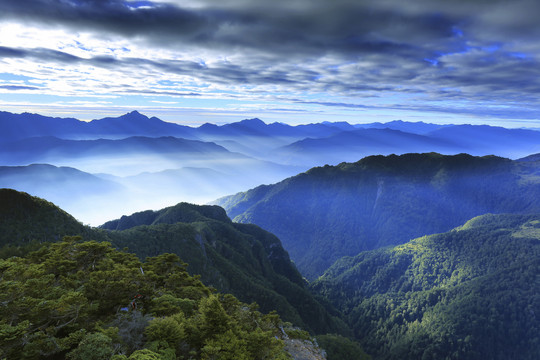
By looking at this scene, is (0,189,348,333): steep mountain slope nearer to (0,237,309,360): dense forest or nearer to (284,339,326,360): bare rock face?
(0,237,309,360): dense forest

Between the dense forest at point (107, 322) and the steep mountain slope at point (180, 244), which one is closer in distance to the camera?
the dense forest at point (107, 322)

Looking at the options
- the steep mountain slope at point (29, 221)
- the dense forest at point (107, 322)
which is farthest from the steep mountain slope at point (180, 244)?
the dense forest at point (107, 322)

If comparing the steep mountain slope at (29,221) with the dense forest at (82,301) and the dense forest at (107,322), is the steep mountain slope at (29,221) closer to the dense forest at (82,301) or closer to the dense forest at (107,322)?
the dense forest at (82,301)

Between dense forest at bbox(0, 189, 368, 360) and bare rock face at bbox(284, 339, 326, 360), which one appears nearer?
dense forest at bbox(0, 189, 368, 360)

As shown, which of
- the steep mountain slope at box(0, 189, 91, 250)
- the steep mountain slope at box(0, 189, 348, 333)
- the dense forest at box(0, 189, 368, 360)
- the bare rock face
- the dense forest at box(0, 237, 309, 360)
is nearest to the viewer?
the dense forest at box(0, 237, 309, 360)

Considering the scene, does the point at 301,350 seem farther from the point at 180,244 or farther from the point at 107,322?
the point at 180,244

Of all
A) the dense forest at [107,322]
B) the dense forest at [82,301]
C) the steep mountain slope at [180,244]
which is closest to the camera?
the dense forest at [107,322]

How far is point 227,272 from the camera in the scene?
498 feet

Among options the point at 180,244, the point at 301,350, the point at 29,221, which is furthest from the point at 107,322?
the point at 180,244

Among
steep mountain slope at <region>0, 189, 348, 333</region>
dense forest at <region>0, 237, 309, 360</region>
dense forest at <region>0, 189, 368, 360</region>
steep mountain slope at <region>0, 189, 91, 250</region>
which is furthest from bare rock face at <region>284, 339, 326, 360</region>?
steep mountain slope at <region>0, 189, 91, 250</region>

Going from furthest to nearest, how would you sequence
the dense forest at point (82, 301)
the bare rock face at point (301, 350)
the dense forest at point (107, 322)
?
the bare rock face at point (301, 350), the dense forest at point (82, 301), the dense forest at point (107, 322)

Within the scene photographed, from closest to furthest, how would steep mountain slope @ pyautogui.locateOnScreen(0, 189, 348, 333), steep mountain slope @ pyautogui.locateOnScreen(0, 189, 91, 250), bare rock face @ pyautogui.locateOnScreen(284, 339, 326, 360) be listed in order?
bare rock face @ pyautogui.locateOnScreen(284, 339, 326, 360) < steep mountain slope @ pyautogui.locateOnScreen(0, 189, 91, 250) < steep mountain slope @ pyautogui.locateOnScreen(0, 189, 348, 333)

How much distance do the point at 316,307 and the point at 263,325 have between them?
160585 mm

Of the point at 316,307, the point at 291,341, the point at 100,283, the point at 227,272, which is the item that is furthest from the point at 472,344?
the point at 100,283
